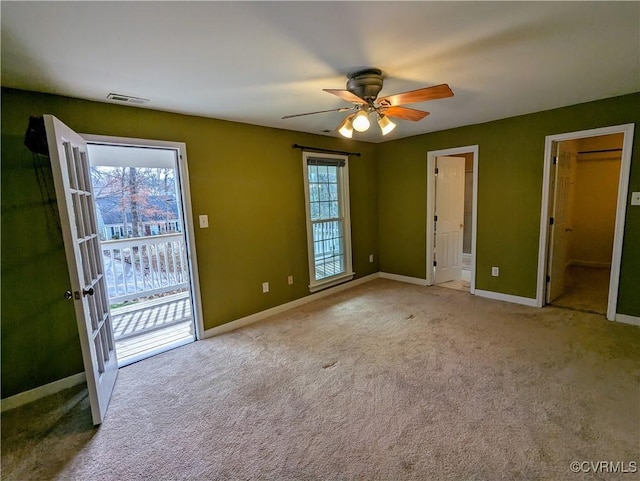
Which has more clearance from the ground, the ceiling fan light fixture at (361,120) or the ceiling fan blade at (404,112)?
the ceiling fan blade at (404,112)

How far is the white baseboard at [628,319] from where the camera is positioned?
10.4 ft

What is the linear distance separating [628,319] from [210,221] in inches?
180

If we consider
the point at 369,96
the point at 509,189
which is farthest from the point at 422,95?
the point at 509,189

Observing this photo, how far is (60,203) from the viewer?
1886 millimetres

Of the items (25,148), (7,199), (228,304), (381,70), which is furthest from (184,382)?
(381,70)

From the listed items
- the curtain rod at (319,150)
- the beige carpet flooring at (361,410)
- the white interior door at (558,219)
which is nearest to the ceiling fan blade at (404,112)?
the curtain rod at (319,150)

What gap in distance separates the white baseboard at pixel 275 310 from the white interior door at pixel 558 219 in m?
2.57

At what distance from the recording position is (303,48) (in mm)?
1795

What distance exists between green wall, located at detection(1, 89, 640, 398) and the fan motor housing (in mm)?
1710

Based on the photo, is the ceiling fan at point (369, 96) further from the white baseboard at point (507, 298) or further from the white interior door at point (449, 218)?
the white baseboard at point (507, 298)

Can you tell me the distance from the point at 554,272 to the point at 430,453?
330 cm

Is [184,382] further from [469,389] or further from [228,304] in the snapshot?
[469,389]

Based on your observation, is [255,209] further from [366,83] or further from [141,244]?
[366,83]

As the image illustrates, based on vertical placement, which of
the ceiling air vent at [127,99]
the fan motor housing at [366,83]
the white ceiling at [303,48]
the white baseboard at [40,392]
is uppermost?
the ceiling air vent at [127,99]
